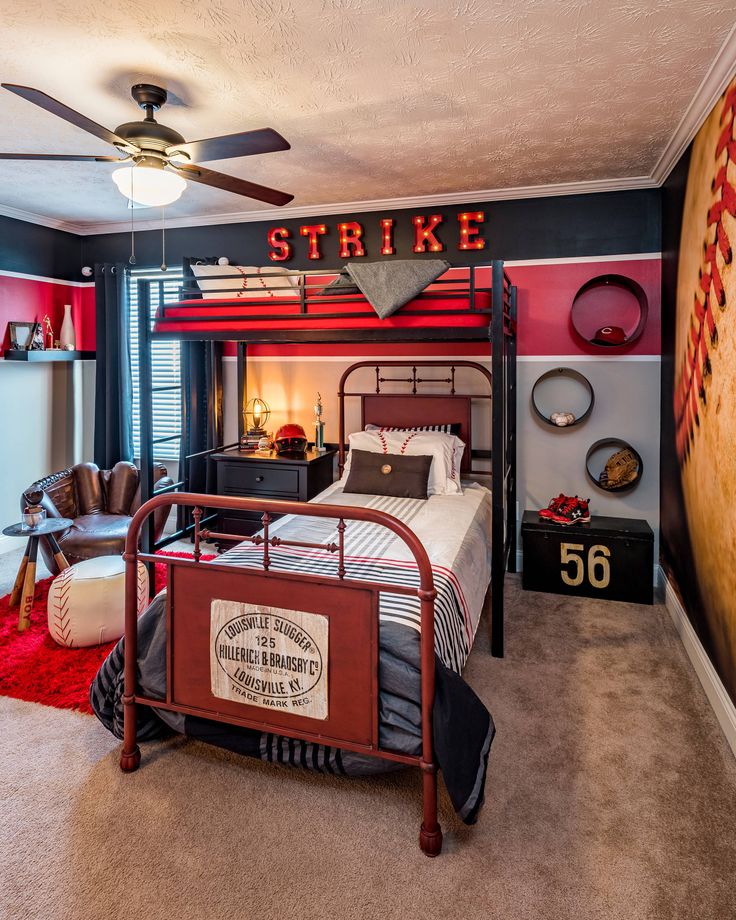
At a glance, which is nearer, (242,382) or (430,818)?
(430,818)

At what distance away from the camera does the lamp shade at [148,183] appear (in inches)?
95.2

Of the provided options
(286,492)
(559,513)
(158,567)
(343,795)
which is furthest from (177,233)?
(343,795)

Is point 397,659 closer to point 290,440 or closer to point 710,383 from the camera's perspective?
point 710,383

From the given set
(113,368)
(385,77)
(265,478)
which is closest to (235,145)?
(385,77)

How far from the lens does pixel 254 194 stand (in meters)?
2.73

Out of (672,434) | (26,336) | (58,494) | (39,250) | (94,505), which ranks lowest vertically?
(94,505)

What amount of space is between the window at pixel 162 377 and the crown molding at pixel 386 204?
433 millimetres

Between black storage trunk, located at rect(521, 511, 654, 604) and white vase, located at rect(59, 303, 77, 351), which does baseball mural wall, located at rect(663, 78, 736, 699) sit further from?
white vase, located at rect(59, 303, 77, 351)

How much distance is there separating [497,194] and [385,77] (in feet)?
5.85

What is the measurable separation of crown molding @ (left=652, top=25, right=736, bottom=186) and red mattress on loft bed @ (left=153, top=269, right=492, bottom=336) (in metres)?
1.22

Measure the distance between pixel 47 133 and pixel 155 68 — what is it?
109 centimetres

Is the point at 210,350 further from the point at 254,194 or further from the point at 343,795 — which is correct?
the point at 343,795

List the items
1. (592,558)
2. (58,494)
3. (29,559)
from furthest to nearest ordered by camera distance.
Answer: (58,494)
(592,558)
(29,559)

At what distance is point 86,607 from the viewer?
120 inches
